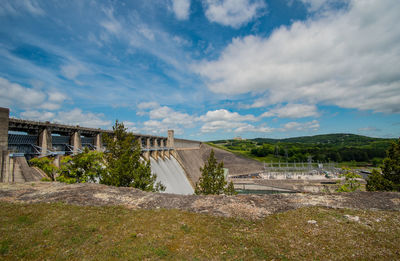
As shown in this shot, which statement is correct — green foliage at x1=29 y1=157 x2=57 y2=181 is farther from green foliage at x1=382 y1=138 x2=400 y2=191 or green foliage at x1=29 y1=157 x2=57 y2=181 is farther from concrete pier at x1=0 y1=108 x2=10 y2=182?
green foliage at x1=382 y1=138 x2=400 y2=191

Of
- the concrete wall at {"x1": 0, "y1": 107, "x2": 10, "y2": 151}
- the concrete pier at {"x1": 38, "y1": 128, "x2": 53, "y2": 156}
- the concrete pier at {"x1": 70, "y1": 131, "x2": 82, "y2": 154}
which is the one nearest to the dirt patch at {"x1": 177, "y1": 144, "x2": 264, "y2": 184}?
the concrete pier at {"x1": 70, "y1": 131, "x2": 82, "y2": 154}

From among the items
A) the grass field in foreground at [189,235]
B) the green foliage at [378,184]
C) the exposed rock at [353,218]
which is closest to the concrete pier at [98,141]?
the grass field in foreground at [189,235]

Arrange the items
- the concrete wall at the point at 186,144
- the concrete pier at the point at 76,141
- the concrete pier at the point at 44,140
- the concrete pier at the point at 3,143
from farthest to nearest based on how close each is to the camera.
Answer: the concrete wall at the point at 186,144 < the concrete pier at the point at 76,141 < the concrete pier at the point at 44,140 < the concrete pier at the point at 3,143

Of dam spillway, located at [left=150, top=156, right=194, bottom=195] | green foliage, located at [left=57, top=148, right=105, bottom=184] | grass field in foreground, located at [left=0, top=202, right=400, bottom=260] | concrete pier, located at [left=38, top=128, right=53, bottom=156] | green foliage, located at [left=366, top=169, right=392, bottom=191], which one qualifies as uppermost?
concrete pier, located at [left=38, top=128, right=53, bottom=156]

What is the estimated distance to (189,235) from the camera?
863cm

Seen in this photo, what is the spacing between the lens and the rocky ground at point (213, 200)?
→ 1134 centimetres

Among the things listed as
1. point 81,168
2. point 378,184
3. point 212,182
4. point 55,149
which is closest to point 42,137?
point 55,149

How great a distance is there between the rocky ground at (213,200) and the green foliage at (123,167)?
Answer: 243 inches

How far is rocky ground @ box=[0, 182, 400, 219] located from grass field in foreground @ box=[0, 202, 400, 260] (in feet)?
2.77

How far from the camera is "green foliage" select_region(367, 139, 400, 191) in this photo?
1056 inches

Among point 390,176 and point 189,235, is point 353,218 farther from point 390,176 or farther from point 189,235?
point 390,176

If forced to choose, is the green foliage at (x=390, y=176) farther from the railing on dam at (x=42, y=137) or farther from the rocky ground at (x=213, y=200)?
the railing on dam at (x=42, y=137)

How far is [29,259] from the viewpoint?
6.81 metres

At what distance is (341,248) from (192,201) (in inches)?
316
